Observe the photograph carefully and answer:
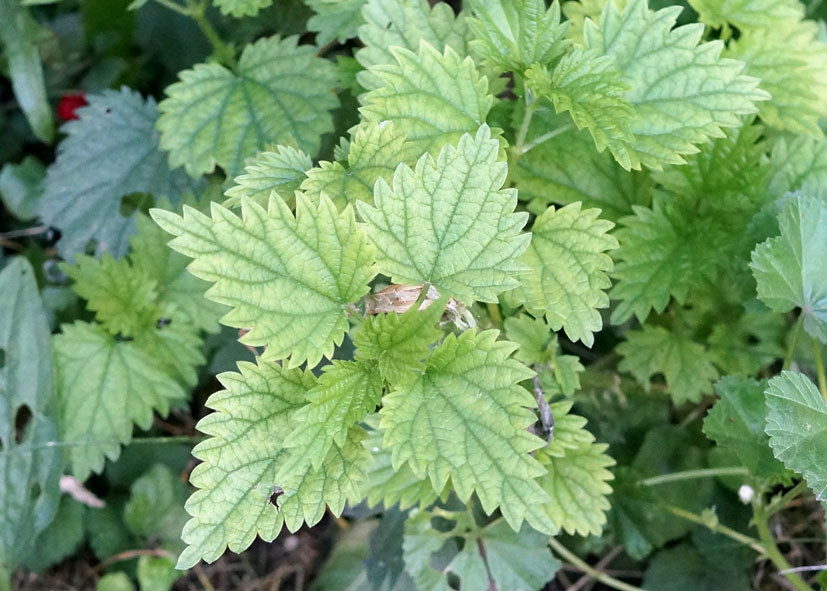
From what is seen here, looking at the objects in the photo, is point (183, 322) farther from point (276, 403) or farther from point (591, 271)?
point (591, 271)

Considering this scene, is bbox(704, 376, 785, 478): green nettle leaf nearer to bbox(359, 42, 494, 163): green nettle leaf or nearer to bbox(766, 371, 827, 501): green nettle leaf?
bbox(766, 371, 827, 501): green nettle leaf

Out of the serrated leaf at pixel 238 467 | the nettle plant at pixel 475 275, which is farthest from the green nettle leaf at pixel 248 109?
the serrated leaf at pixel 238 467

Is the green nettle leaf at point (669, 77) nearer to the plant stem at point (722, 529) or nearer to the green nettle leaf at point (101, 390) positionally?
the plant stem at point (722, 529)

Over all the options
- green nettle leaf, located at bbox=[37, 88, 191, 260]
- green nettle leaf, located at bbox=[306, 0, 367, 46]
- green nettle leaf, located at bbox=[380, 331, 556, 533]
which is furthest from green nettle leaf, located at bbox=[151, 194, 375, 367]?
green nettle leaf, located at bbox=[37, 88, 191, 260]

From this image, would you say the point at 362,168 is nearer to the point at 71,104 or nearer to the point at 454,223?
the point at 454,223

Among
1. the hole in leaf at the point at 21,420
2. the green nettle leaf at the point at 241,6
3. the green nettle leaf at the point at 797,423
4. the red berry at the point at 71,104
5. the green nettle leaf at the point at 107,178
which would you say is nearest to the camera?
the green nettle leaf at the point at 797,423

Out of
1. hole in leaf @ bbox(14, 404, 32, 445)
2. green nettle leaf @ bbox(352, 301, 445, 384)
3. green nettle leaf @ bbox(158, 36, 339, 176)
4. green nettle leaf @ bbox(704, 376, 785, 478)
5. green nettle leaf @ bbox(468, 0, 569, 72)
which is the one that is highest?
green nettle leaf @ bbox(468, 0, 569, 72)

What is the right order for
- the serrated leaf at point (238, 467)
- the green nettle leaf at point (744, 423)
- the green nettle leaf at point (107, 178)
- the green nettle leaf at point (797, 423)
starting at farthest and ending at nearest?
the green nettle leaf at point (107, 178) → the green nettle leaf at point (744, 423) → the green nettle leaf at point (797, 423) → the serrated leaf at point (238, 467)

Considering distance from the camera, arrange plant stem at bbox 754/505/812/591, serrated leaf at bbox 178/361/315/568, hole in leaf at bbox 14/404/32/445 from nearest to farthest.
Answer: serrated leaf at bbox 178/361/315/568
plant stem at bbox 754/505/812/591
hole in leaf at bbox 14/404/32/445

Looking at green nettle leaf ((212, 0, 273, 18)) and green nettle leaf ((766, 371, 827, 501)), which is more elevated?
green nettle leaf ((212, 0, 273, 18))
